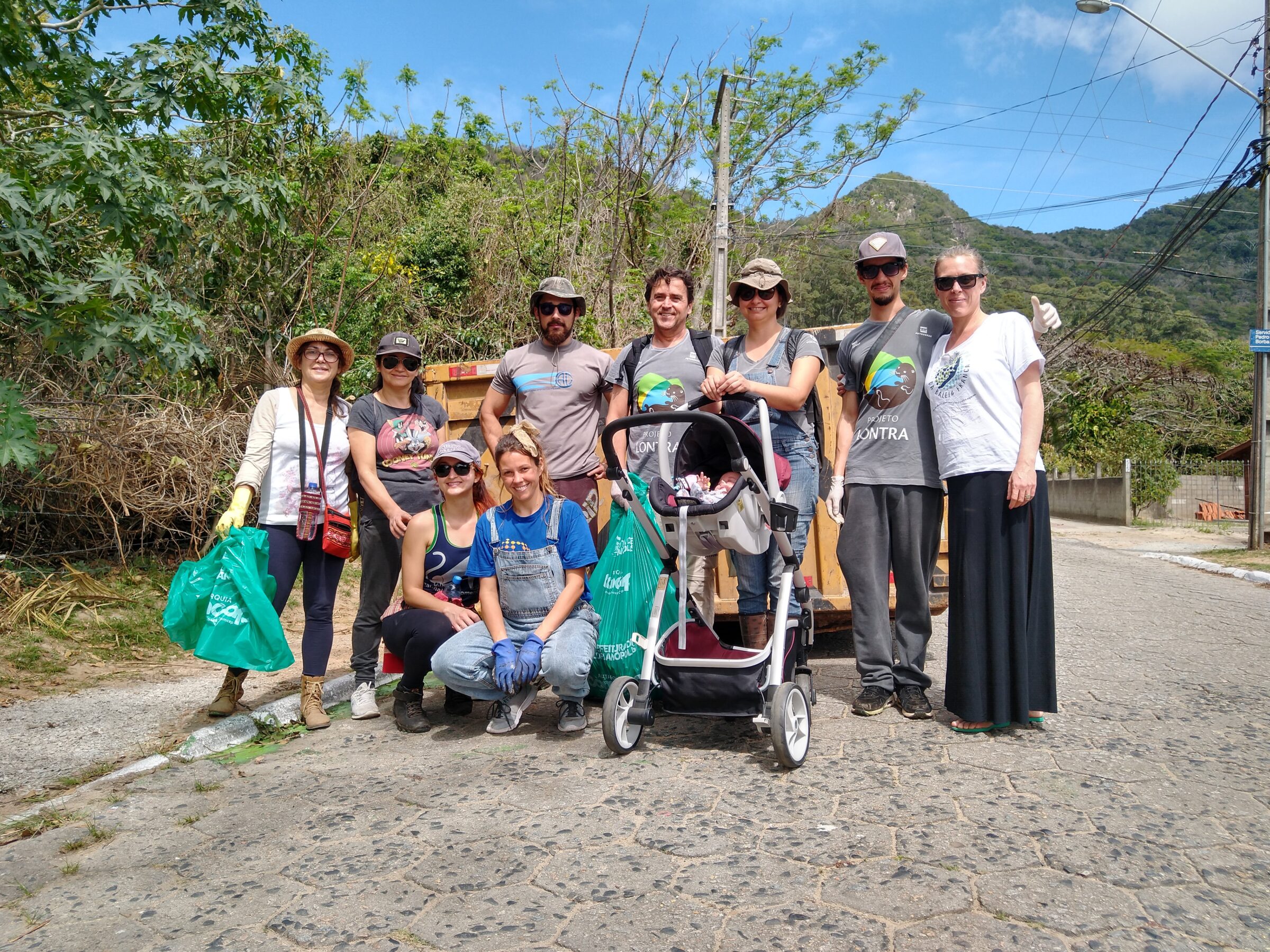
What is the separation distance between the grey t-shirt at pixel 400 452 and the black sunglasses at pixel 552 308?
36.7 inches

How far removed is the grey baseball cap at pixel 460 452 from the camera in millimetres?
4793

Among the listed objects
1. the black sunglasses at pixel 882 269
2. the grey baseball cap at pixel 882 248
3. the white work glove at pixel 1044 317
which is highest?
the grey baseball cap at pixel 882 248

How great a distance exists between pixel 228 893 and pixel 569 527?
2.26 m

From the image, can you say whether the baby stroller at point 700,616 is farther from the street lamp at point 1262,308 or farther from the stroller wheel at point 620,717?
the street lamp at point 1262,308

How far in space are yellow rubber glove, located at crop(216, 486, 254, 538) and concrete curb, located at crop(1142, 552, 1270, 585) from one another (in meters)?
12.4

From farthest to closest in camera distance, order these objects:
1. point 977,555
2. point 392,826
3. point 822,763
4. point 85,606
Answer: point 85,606 → point 977,555 → point 822,763 → point 392,826

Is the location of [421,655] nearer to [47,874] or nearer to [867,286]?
[47,874]

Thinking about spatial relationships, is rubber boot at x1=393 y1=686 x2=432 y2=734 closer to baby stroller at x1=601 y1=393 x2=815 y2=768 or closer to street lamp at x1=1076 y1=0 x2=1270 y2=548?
baby stroller at x1=601 y1=393 x2=815 y2=768

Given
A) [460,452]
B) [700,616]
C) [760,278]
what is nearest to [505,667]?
[700,616]

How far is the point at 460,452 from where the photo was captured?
4.81 m

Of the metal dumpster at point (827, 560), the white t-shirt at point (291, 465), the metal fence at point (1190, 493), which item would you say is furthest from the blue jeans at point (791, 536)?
the metal fence at point (1190, 493)

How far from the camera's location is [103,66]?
5.71 m

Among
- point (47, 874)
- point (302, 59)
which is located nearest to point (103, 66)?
point (302, 59)

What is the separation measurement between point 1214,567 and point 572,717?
12.7 m
